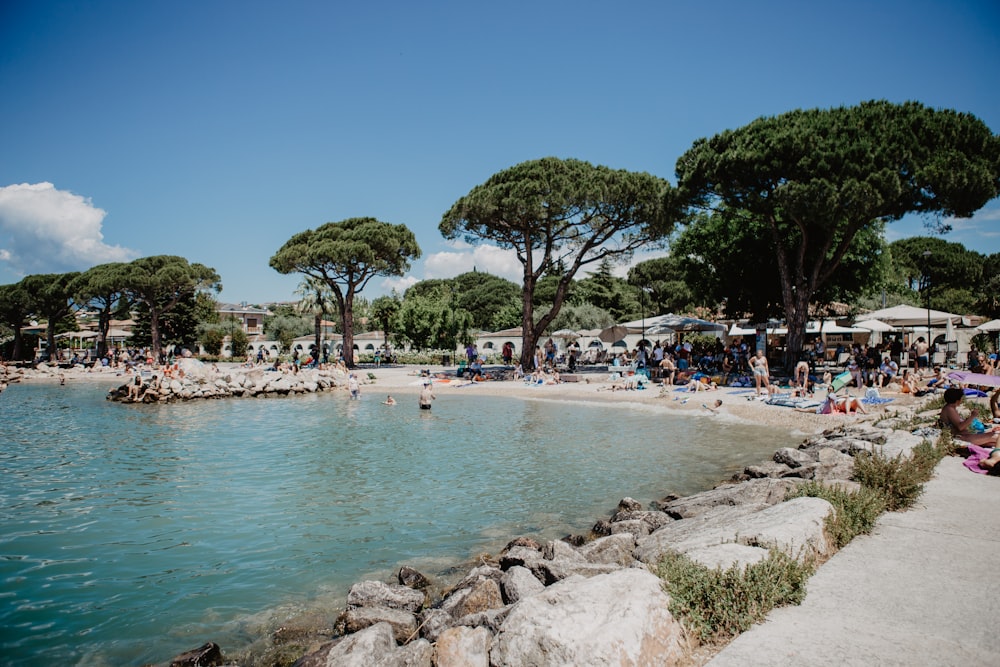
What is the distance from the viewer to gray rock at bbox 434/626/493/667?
335 centimetres

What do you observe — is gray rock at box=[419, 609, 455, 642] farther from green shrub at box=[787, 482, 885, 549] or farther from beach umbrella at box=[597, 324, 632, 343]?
beach umbrella at box=[597, 324, 632, 343]

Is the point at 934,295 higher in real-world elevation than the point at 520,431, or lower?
higher

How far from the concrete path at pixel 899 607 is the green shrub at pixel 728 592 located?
8 cm

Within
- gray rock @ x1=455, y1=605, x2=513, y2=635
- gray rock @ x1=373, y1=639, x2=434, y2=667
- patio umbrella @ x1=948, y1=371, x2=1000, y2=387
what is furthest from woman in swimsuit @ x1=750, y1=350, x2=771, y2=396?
gray rock @ x1=373, y1=639, x2=434, y2=667

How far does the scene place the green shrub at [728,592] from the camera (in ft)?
10.6

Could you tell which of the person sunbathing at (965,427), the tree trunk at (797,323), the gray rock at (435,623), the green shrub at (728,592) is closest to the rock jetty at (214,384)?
the tree trunk at (797,323)

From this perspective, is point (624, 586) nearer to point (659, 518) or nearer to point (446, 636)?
point (446, 636)

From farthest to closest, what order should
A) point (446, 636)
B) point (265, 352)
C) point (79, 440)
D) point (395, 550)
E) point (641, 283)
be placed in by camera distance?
point (641, 283), point (265, 352), point (79, 440), point (395, 550), point (446, 636)

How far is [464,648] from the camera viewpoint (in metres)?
3.47

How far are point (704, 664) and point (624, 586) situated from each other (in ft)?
1.87

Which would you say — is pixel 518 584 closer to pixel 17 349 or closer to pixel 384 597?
pixel 384 597

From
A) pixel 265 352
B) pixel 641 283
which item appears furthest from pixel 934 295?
pixel 265 352

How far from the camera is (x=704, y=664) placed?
292 cm

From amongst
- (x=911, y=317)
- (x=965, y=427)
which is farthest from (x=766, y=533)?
(x=911, y=317)
